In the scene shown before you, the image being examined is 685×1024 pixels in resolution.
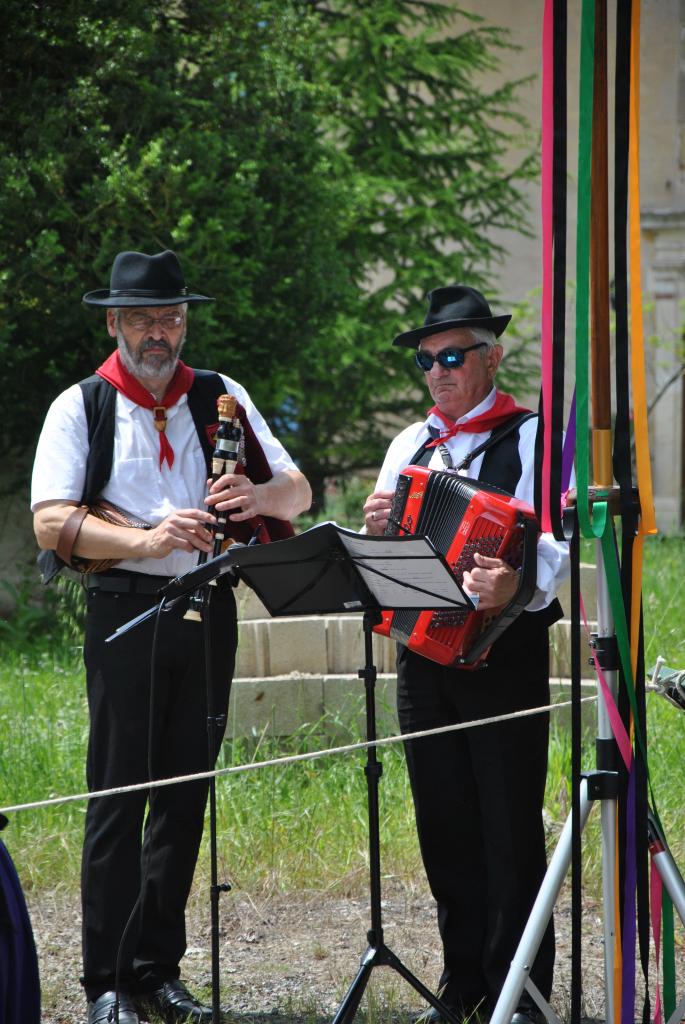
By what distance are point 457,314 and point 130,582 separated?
133cm

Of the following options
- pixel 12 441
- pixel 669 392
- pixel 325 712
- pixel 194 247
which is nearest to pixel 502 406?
pixel 325 712

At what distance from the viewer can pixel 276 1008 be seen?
4.05 meters

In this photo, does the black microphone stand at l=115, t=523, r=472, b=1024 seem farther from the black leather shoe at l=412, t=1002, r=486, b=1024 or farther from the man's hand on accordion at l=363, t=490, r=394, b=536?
the man's hand on accordion at l=363, t=490, r=394, b=536

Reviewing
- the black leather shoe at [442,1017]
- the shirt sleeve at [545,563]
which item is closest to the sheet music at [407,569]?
the shirt sleeve at [545,563]

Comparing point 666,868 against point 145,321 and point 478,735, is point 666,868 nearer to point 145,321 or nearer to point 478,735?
point 478,735

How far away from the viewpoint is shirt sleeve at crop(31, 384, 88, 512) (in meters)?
3.74

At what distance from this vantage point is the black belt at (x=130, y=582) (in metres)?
3.79

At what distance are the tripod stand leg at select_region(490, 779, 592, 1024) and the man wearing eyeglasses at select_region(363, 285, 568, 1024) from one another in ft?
2.88

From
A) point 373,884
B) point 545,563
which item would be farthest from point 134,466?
point 373,884

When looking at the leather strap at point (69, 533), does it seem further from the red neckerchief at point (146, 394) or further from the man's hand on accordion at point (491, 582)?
the man's hand on accordion at point (491, 582)

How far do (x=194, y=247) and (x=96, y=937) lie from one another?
19.1 feet

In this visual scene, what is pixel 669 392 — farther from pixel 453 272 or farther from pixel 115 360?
pixel 115 360

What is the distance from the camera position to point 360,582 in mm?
3279

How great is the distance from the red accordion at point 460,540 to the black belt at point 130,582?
2.32 feet
